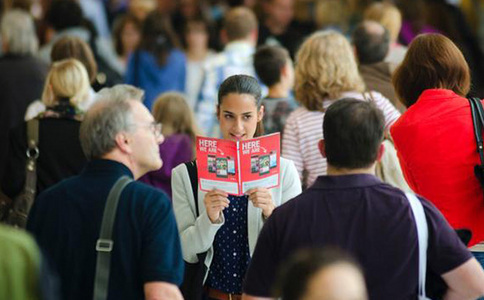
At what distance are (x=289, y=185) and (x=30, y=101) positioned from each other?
4.03 m

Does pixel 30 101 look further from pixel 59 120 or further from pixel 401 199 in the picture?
pixel 401 199

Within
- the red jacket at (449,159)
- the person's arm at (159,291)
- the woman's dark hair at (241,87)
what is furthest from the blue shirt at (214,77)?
the person's arm at (159,291)

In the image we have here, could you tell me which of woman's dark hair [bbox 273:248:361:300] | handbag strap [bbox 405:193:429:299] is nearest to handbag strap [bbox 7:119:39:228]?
handbag strap [bbox 405:193:429:299]

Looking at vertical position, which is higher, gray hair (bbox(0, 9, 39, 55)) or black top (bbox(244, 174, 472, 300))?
gray hair (bbox(0, 9, 39, 55))

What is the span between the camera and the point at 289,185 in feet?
16.2

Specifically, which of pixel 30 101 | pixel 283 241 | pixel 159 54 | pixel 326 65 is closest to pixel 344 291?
pixel 283 241

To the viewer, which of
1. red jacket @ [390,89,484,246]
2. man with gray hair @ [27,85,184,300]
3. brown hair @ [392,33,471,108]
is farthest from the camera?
brown hair @ [392,33,471,108]

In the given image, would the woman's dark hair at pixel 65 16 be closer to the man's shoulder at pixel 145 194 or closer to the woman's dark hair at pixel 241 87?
the woman's dark hair at pixel 241 87

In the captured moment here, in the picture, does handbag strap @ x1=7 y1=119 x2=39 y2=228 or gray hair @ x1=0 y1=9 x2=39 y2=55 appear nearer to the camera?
handbag strap @ x1=7 y1=119 x2=39 y2=228

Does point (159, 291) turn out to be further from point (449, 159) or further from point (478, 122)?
point (478, 122)

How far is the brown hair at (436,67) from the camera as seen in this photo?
525cm

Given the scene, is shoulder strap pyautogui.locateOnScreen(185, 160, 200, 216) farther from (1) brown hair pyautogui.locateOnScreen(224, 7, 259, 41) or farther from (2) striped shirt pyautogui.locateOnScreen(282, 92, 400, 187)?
(1) brown hair pyautogui.locateOnScreen(224, 7, 259, 41)

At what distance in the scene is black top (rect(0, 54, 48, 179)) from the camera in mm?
8438

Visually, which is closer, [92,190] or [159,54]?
[92,190]
